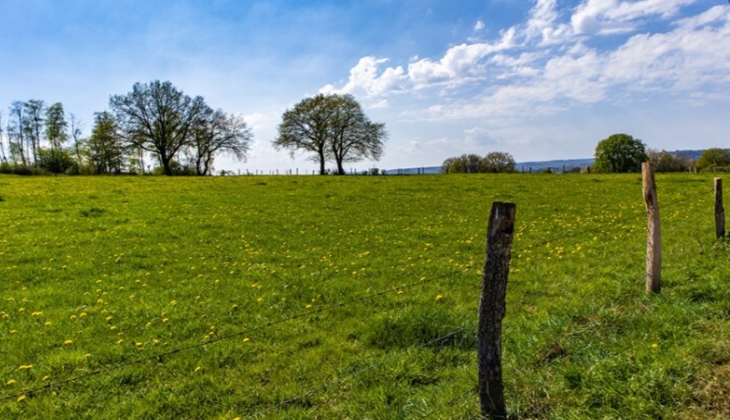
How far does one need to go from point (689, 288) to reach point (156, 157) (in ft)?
229

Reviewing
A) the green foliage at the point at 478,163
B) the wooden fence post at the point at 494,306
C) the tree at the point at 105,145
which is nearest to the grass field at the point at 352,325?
the wooden fence post at the point at 494,306

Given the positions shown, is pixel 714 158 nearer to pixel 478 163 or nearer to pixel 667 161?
pixel 667 161

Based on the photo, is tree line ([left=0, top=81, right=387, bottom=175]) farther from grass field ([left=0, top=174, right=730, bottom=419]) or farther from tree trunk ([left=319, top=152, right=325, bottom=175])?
grass field ([left=0, top=174, right=730, bottom=419])

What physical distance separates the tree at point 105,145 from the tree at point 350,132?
29.4 metres

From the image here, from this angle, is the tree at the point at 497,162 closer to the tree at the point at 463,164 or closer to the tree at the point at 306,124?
the tree at the point at 463,164

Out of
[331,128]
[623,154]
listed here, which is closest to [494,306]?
[331,128]

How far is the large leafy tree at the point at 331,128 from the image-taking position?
66.1 m

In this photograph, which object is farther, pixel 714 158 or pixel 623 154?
pixel 714 158

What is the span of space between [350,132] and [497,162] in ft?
104

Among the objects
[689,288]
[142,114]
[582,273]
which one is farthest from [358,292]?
[142,114]

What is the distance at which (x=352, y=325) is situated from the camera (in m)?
7.10

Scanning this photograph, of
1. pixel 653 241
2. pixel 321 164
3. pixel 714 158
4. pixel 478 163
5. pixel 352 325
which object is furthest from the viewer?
pixel 478 163

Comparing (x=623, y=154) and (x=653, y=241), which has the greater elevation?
(x=623, y=154)

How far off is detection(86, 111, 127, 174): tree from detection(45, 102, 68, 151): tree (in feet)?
53.7
